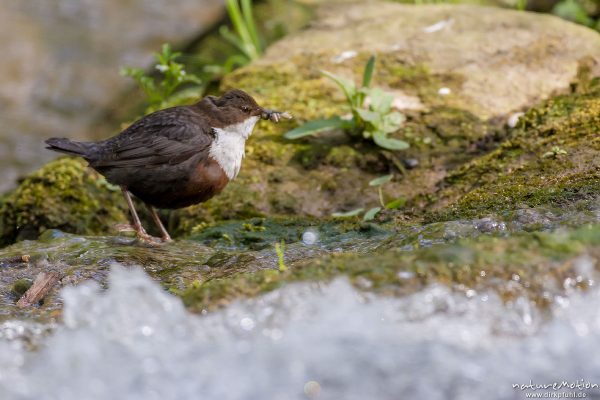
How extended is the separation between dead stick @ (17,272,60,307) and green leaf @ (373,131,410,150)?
8.68 ft

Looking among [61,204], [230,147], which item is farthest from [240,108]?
[61,204]

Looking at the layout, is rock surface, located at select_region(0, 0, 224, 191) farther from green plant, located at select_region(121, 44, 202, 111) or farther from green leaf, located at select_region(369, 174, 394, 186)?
green leaf, located at select_region(369, 174, 394, 186)

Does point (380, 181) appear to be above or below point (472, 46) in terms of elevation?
below

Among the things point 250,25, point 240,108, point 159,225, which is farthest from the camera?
point 250,25

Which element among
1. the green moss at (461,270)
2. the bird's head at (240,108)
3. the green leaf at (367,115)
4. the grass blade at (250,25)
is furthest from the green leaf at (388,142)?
the grass blade at (250,25)

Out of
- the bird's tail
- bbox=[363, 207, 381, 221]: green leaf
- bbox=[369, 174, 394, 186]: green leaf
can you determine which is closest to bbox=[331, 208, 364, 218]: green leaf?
bbox=[363, 207, 381, 221]: green leaf

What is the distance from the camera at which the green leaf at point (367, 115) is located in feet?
18.5

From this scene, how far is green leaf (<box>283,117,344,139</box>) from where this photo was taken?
5770mm

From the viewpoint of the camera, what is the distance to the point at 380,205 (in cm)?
532

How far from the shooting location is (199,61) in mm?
9117

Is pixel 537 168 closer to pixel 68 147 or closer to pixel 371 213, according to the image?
pixel 371 213

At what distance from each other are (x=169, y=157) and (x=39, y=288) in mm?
1632

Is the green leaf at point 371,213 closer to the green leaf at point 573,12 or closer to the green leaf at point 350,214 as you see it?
the green leaf at point 350,214

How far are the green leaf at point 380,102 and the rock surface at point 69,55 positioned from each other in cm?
405
